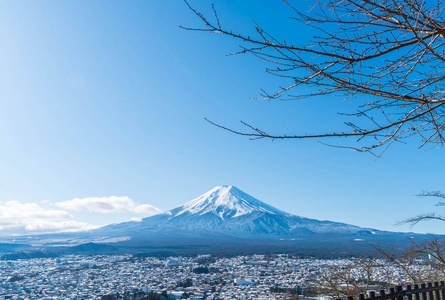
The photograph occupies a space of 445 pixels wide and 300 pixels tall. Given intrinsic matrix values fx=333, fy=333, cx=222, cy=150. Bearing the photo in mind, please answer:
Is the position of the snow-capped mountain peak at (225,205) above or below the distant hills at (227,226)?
above

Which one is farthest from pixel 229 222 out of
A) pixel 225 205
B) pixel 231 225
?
pixel 225 205

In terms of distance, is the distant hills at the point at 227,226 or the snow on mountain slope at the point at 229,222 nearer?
the distant hills at the point at 227,226

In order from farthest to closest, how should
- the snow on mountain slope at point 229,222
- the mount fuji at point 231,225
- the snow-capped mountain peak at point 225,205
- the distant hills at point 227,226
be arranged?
the snow-capped mountain peak at point 225,205 < the snow on mountain slope at point 229,222 < the mount fuji at point 231,225 < the distant hills at point 227,226

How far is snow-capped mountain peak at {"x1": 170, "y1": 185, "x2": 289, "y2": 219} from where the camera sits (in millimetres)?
151500

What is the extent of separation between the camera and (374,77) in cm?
244

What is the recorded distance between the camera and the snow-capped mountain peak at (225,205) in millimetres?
151500

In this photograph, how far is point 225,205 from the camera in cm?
15738

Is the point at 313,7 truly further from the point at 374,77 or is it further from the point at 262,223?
the point at 262,223

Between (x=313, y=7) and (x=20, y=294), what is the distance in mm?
32855

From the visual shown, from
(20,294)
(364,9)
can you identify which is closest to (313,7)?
(364,9)

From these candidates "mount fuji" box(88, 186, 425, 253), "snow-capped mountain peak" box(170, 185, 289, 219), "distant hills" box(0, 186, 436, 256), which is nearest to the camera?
"distant hills" box(0, 186, 436, 256)

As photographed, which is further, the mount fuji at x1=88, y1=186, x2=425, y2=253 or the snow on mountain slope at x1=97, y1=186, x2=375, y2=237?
the snow on mountain slope at x1=97, y1=186, x2=375, y2=237

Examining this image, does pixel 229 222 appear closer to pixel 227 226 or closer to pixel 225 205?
pixel 227 226

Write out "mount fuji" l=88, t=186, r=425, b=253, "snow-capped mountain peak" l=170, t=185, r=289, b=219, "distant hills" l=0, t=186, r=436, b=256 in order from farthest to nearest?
"snow-capped mountain peak" l=170, t=185, r=289, b=219, "mount fuji" l=88, t=186, r=425, b=253, "distant hills" l=0, t=186, r=436, b=256
